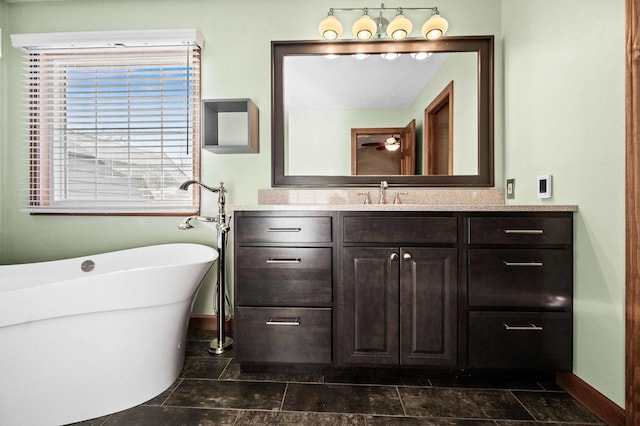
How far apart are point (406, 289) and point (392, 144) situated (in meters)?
0.98

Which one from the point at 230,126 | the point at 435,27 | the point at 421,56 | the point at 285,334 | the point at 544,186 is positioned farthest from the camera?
the point at 230,126

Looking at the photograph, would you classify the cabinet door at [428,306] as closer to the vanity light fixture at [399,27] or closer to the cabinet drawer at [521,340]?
the cabinet drawer at [521,340]

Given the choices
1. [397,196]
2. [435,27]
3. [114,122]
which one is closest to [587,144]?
[397,196]

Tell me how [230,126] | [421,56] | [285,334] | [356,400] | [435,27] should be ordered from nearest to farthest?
[356,400] → [285,334] → [435,27] → [421,56] → [230,126]

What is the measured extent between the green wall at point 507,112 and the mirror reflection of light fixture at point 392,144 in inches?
25.6

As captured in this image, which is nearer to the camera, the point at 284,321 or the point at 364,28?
the point at 284,321

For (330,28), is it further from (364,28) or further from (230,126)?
(230,126)

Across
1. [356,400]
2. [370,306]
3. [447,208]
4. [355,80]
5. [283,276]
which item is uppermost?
[355,80]

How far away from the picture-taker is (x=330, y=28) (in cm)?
200

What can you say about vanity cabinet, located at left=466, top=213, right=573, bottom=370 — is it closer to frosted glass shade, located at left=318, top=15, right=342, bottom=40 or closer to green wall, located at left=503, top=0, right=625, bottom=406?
green wall, located at left=503, top=0, right=625, bottom=406

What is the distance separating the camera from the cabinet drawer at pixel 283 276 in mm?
1579

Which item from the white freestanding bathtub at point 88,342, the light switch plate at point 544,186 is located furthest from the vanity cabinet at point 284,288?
the light switch plate at point 544,186

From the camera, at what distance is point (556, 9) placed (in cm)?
158

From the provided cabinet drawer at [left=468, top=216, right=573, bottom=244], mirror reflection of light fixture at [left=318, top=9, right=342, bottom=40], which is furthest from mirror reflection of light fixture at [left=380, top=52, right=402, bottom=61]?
cabinet drawer at [left=468, top=216, right=573, bottom=244]
